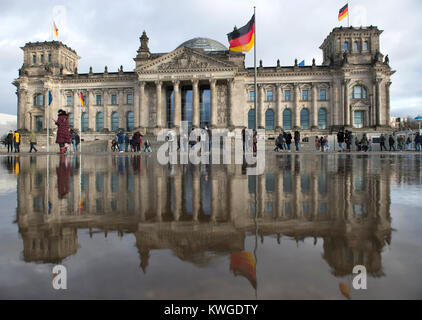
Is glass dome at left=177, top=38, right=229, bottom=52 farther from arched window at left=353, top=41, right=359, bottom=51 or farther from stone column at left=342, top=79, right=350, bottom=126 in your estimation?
stone column at left=342, top=79, right=350, bottom=126

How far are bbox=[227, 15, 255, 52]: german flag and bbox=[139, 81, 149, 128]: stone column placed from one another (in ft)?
88.9

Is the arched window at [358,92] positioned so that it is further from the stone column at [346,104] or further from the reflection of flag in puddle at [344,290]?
the reflection of flag in puddle at [344,290]

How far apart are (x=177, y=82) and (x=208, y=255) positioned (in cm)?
4813

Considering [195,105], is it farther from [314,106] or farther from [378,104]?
[378,104]

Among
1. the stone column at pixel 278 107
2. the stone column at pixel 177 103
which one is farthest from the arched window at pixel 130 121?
the stone column at pixel 278 107

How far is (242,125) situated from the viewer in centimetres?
5138

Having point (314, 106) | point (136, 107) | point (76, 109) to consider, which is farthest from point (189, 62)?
point (76, 109)

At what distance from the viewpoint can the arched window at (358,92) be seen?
51.2 meters

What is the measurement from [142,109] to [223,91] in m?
13.6

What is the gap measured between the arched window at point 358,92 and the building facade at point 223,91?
149 mm

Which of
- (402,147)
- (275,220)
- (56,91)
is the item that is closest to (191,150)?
(275,220)

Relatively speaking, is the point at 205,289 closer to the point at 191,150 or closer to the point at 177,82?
the point at 191,150

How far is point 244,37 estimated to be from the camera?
24.4 meters

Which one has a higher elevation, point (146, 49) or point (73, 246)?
point (146, 49)
